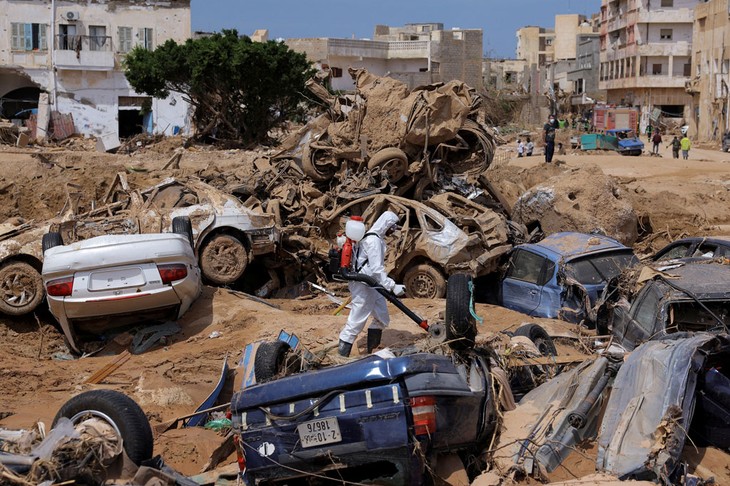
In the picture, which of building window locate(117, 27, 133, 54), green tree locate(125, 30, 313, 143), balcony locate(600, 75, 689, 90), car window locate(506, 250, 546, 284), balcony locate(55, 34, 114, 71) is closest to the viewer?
car window locate(506, 250, 546, 284)

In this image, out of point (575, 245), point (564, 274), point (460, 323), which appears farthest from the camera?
point (575, 245)

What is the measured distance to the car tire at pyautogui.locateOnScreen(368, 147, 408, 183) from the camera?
1588cm

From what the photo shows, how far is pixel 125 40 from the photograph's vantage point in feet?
159

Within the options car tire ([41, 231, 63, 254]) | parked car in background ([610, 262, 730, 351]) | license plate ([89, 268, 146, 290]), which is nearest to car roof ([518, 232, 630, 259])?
parked car in background ([610, 262, 730, 351])

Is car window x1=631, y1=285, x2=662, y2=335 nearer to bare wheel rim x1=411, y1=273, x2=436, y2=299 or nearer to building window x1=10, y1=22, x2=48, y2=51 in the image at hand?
bare wheel rim x1=411, y1=273, x2=436, y2=299

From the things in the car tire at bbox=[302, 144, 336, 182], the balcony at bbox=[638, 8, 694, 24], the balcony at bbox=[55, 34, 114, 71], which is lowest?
the car tire at bbox=[302, 144, 336, 182]

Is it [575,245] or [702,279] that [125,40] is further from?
[702,279]

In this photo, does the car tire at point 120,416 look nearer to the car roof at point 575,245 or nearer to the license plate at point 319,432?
the license plate at point 319,432

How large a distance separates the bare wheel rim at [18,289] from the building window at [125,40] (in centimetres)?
3849

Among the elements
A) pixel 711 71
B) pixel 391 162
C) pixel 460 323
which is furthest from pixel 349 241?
pixel 711 71

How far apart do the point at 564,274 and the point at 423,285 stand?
253 centimetres

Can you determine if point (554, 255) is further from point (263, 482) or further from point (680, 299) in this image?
point (263, 482)

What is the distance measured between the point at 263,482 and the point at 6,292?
7528mm

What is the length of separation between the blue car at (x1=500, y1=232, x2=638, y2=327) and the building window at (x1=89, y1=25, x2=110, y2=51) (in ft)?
130
